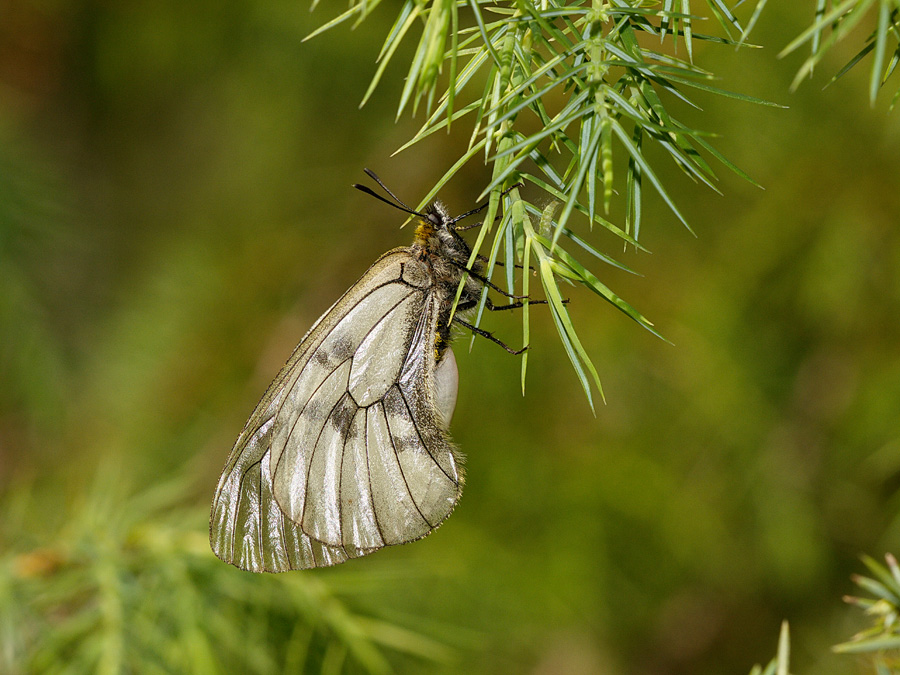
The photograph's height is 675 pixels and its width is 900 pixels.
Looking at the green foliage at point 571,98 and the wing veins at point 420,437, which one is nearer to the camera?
the green foliage at point 571,98

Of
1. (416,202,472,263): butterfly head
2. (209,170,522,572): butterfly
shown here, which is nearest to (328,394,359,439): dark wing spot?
(209,170,522,572): butterfly

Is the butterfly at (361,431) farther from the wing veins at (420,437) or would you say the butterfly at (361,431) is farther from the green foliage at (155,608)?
the green foliage at (155,608)

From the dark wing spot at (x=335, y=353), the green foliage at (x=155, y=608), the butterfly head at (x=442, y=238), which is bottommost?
the green foliage at (x=155, y=608)

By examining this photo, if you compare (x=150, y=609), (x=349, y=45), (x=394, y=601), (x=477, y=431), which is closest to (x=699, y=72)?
(x=150, y=609)

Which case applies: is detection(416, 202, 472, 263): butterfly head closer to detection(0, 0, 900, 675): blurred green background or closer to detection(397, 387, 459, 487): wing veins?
detection(397, 387, 459, 487): wing veins

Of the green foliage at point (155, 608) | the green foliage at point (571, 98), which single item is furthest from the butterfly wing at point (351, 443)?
the green foliage at point (571, 98)

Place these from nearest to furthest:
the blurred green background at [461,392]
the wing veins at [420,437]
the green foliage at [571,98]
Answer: the green foliage at [571,98] → the wing veins at [420,437] → the blurred green background at [461,392]

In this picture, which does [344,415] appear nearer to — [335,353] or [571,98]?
[335,353]
